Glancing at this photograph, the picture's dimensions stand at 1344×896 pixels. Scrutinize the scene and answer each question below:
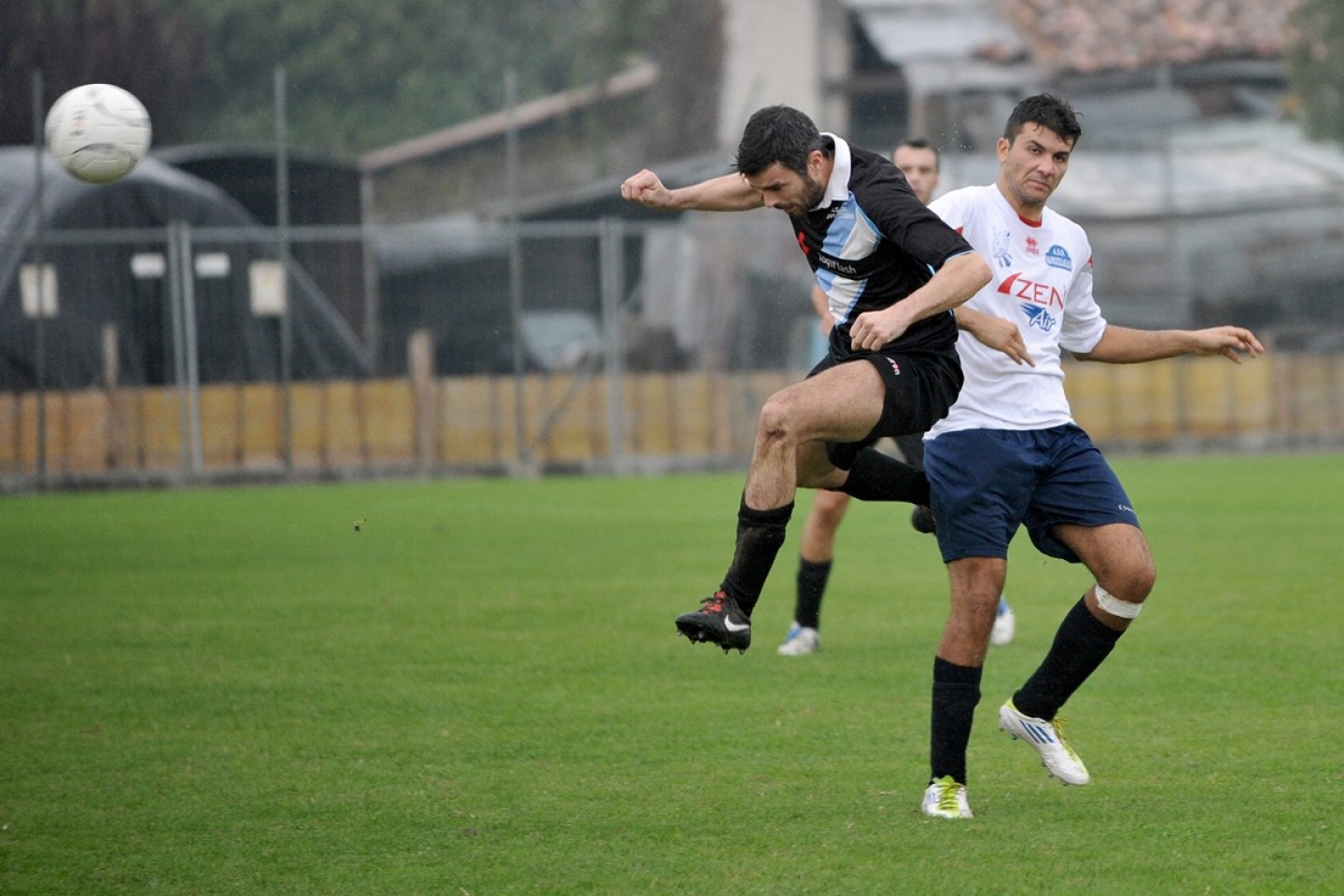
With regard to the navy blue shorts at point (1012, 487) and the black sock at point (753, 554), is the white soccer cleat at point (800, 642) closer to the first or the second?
the navy blue shorts at point (1012, 487)

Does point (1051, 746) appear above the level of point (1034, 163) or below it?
below

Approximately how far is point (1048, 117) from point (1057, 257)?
18.8 inches

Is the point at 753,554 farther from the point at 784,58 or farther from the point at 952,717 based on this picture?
the point at 784,58

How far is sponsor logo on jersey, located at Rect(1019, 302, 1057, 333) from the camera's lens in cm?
588

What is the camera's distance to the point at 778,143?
550 cm

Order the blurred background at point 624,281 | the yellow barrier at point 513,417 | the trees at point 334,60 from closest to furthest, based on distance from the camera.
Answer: the yellow barrier at point 513,417
the blurred background at point 624,281
the trees at point 334,60

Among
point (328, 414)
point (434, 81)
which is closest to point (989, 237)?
point (328, 414)

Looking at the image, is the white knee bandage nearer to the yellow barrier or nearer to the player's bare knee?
the player's bare knee

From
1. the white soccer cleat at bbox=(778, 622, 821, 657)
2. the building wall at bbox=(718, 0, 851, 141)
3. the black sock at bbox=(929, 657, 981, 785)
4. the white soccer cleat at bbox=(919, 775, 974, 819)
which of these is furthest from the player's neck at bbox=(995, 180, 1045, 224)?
the building wall at bbox=(718, 0, 851, 141)

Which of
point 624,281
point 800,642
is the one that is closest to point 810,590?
point 800,642

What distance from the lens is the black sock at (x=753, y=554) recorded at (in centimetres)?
548

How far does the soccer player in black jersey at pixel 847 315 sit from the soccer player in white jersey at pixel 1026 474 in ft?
0.61

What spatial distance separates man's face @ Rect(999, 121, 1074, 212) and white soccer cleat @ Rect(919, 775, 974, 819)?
6.11 ft

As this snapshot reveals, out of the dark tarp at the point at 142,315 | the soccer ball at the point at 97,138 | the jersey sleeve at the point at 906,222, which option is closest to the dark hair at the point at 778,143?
the jersey sleeve at the point at 906,222
